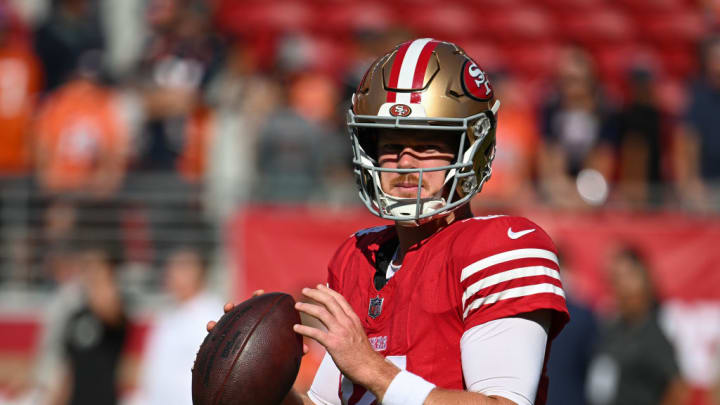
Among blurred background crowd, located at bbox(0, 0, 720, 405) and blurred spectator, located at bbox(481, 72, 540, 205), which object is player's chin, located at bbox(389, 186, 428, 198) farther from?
blurred spectator, located at bbox(481, 72, 540, 205)

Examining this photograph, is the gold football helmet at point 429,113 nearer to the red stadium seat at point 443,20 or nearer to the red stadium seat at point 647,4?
the red stadium seat at point 443,20

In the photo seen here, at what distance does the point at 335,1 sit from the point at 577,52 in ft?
14.8

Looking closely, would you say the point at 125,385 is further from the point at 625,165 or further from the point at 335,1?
the point at 335,1

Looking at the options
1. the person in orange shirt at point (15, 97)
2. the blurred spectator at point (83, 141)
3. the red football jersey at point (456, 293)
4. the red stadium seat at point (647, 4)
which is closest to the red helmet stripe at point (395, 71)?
the red football jersey at point (456, 293)

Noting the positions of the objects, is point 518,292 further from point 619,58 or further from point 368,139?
point 619,58

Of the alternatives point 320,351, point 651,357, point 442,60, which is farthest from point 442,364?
point 320,351

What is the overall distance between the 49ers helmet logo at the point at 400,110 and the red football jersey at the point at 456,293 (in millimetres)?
301

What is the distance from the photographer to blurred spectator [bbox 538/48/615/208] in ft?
24.3

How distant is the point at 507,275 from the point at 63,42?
7.15 m

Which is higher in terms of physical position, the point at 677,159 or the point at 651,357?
the point at 677,159

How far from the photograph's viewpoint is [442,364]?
2389 mm

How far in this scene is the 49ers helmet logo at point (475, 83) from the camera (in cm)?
256

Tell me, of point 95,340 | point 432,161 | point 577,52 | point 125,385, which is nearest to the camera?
point 432,161

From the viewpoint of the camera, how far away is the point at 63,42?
872 centimetres
